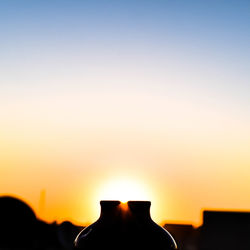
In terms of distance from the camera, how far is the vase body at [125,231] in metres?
3.25

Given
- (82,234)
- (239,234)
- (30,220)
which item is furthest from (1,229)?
(82,234)

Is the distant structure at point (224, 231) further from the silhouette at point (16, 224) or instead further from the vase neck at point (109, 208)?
the vase neck at point (109, 208)

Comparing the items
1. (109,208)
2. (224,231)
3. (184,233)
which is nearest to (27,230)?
(184,233)

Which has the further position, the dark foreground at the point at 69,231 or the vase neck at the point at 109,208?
the dark foreground at the point at 69,231

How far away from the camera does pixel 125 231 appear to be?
331 centimetres

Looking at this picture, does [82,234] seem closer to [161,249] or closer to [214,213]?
[161,249]

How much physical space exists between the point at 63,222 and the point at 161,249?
133ft

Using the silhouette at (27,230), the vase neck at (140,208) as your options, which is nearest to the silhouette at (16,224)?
the silhouette at (27,230)

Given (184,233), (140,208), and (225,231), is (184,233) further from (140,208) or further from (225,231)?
(140,208)

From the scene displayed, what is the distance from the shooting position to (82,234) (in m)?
3.58

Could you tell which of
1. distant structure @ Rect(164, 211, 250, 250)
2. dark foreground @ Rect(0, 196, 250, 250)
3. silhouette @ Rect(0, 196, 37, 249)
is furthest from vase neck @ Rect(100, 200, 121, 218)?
silhouette @ Rect(0, 196, 37, 249)

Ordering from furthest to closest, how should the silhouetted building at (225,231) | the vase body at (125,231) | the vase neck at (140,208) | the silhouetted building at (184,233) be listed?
A: the silhouetted building at (184,233) < the silhouetted building at (225,231) < the vase neck at (140,208) < the vase body at (125,231)

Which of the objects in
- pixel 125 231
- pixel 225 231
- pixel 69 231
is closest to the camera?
pixel 125 231

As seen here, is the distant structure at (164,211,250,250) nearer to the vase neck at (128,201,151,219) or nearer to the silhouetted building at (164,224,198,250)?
the silhouetted building at (164,224,198,250)
